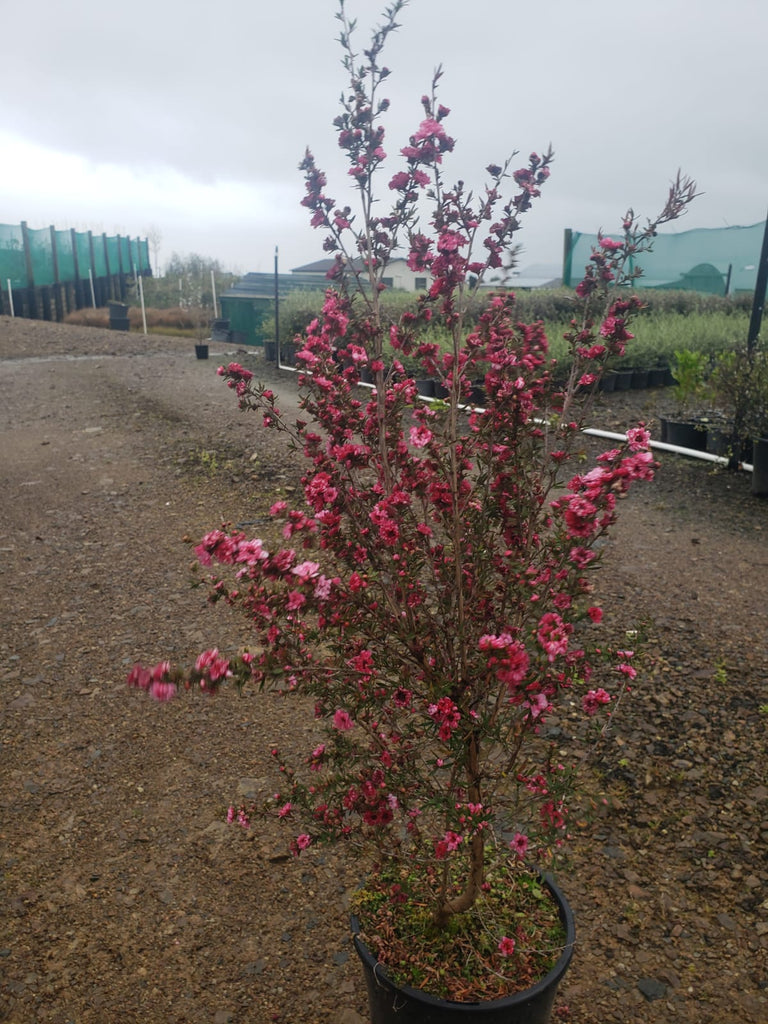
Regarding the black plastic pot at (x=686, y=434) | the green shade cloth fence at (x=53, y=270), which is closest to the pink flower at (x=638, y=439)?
the black plastic pot at (x=686, y=434)

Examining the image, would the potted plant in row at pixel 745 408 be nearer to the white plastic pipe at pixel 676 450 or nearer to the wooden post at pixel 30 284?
the white plastic pipe at pixel 676 450

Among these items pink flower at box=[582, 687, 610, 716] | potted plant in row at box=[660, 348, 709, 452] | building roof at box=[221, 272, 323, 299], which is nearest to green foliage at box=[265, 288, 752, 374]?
potted plant in row at box=[660, 348, 709, 452]

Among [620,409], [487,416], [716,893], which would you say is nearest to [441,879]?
[716,893]

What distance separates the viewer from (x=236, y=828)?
303 cm

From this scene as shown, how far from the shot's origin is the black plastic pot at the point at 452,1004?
73.4 inches

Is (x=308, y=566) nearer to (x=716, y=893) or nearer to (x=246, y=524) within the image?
(x=716, y=893)

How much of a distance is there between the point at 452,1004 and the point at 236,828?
1.35 meters

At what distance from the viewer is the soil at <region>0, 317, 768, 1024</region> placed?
7.81 feet

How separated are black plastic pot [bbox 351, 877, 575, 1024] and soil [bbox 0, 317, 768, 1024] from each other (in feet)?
1.18

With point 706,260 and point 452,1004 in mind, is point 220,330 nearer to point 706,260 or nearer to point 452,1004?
point 706,260

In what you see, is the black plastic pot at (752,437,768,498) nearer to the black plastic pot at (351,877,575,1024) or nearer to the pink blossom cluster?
the pink blossom cluster

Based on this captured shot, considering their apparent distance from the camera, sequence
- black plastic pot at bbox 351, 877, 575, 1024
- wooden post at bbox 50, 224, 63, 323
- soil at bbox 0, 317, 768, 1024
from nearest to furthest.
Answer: black plastic pot at bbox 351, 877, 575, 1024, soil at bbox 0, 317, 768, 1024, wooden post at bbox 50, 224, 63, 323

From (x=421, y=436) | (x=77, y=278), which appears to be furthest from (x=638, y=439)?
(x=77, y=278)

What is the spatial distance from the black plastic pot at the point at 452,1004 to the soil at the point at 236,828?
36cm
